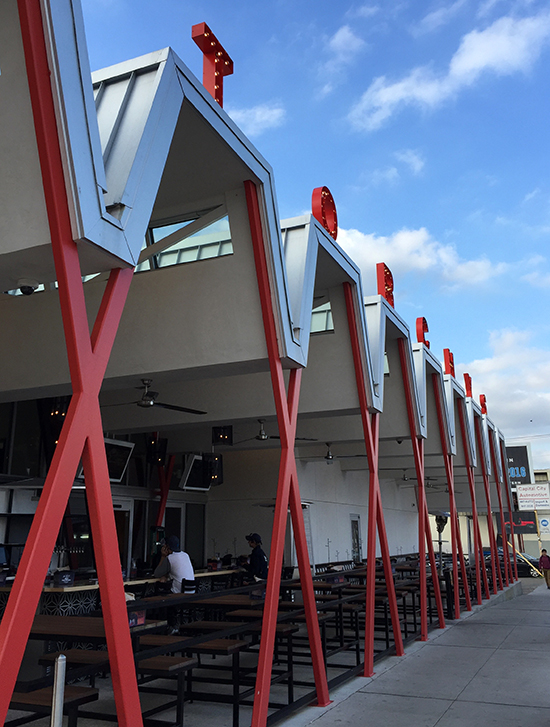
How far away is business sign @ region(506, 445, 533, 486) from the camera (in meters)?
31.8

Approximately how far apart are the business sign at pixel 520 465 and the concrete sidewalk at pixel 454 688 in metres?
21.1

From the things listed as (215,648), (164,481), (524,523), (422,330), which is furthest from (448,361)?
(524,523)

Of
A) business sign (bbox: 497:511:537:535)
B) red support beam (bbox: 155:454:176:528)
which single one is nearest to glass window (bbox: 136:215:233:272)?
red support beam (bbox: 155:454:176:528)

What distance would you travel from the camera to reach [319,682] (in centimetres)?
661

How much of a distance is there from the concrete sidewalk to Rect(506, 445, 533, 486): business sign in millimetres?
21106

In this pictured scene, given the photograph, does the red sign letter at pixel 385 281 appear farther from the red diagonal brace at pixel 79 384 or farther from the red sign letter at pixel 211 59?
the red diagonal brace at pixel 79 384

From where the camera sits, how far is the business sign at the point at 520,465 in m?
31.8

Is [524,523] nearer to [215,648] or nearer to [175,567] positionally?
[175,567]

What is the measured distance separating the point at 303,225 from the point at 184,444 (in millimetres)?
9114

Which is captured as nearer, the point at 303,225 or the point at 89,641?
the point at 89,641

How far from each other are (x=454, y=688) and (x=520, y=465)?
26686 mm

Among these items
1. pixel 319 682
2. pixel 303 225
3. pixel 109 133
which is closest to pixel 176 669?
pixel 319 682

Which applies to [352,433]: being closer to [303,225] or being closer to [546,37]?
[303,225]

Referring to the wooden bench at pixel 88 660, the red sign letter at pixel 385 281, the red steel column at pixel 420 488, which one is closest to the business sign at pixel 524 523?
the red steel column at pixel 420 488
